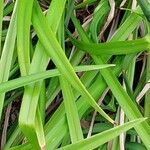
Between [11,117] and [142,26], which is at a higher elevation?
[142,26]

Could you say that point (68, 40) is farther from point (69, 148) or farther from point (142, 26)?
point (69, 148)

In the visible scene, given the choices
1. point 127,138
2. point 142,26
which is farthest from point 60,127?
point 142,26

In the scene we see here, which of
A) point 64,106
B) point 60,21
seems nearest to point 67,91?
point 64,106

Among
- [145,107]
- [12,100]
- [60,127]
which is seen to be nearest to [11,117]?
[12,100]

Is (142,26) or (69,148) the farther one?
(142,26)

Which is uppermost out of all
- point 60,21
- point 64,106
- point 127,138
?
point 60,21

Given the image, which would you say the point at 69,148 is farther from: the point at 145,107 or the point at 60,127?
the point at 145,107

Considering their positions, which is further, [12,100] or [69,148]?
[12,100]

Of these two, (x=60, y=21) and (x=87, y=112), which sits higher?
(x=60, y=21)
